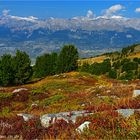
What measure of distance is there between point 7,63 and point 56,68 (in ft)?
131

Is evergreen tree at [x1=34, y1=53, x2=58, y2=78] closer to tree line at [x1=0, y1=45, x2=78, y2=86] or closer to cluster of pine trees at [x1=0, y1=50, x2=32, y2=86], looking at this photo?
tree line at [x1=0, y1=45, x2=78, y2=86]

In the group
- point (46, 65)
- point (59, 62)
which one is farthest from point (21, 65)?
point (46, 65)

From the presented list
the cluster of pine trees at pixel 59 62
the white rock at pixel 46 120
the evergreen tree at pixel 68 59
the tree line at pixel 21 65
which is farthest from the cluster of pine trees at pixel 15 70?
the white rock at pixel 46 120

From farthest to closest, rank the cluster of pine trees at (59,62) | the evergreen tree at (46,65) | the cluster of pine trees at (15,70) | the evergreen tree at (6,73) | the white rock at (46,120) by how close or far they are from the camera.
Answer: the evergreen tree at (46,65)
the cluster of pine trees at (59,62)
the cluster of pine trees at (15,70)
the evergreen tree at (6,73)
the white rock at (46,120)

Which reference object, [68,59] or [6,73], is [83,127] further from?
[68,59]

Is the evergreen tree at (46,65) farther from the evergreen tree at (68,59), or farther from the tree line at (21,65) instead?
the tree line at (21,65)

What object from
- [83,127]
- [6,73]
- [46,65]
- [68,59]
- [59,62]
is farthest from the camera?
[46,65]

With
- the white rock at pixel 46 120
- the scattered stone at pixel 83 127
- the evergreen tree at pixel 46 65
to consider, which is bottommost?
the evergreen tree at pixel 46 65

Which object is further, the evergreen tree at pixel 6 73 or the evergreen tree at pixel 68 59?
the evergreen tree at pixel 68 59

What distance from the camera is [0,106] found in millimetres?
32000

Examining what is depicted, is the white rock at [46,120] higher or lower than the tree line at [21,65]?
higher

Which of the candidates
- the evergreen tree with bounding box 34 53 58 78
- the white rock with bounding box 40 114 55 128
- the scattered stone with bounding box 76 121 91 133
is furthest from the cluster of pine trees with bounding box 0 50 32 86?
the scattered stone with bounding box 76 121 91 133

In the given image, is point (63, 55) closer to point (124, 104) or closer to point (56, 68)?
point (56, 68)

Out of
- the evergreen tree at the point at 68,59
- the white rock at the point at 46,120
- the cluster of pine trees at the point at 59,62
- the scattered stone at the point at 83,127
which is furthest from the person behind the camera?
the cluster of pine trees at the point at 59,62
